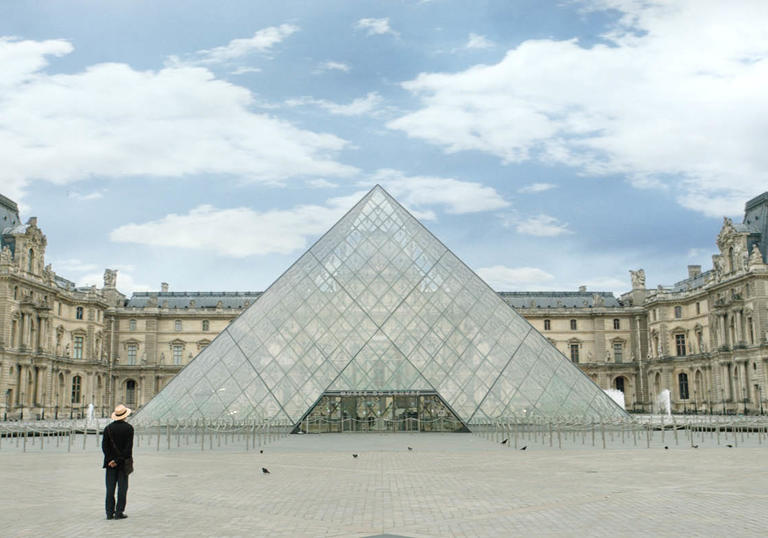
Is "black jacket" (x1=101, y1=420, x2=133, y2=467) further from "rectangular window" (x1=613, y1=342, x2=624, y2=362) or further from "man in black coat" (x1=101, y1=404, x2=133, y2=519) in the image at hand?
"rectangular window" (x1=613, y1=342, x2=624, y2=362)

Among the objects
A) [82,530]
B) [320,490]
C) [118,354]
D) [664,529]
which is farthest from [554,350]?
[118,354]

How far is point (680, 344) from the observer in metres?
61.9

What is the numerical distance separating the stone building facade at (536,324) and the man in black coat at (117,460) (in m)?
43.2

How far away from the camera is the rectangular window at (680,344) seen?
6175 centimetres

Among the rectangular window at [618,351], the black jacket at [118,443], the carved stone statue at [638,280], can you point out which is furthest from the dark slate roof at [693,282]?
the black jacket at [118,443]

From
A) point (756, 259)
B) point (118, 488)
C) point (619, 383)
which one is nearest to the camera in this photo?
point (118, 488)

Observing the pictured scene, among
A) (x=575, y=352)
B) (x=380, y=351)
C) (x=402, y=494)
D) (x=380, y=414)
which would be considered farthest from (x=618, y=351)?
(x=402, y=494)

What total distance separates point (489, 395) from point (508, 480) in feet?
41.9

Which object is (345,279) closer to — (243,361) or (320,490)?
(243,361)

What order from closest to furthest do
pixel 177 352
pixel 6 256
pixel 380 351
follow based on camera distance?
pixel 380 351 → pixel 6 256 → pixel 177 352

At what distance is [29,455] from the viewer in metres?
17.1

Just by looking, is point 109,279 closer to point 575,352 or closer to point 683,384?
point 575,352

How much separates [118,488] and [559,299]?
69821 millimetres

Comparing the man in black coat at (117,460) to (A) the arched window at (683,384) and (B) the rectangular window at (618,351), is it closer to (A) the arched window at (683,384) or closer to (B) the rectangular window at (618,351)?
(A) the arched window at (683,384)
